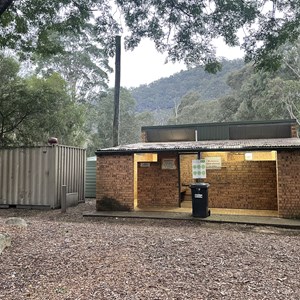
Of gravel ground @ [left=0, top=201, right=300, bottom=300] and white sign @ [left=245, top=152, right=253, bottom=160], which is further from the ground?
white sign @ [left=245, top=152, right=253, bottom=160]

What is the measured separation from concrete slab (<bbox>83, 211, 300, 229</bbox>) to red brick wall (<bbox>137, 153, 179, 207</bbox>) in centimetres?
136

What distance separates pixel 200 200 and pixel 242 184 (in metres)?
2.44

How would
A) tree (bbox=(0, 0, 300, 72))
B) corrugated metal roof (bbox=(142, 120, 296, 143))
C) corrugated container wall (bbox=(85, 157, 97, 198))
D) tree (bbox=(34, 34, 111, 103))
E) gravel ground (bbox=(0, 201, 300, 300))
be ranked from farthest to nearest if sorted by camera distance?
tree (bbox=(34, 34, 111, 103)) < corrugated container wall (bbox=(85, 157, 97, 198)) < corrugated metal roof (bbox=(142, 120, 296, 143)) < tree (bbox=(0, 0, 300, 72)) < gravel ground (bbox=(0, 201, 300, 300))

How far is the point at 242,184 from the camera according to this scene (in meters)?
10.4

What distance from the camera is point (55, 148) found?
10656 millimetres

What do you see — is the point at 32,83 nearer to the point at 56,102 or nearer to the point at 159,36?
the point at 56,102

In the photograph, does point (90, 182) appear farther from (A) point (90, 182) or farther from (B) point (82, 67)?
(B) point (82, 67)

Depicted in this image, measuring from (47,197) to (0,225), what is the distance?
4.65 meters

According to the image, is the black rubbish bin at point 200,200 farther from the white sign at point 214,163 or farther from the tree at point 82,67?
the tree at point 82,67

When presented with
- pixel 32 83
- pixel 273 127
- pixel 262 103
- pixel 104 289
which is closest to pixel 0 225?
pixel 104 289

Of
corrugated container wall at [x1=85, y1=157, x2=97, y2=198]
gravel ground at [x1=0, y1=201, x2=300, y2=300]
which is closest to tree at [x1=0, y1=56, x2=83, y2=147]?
corrugated container wall at [x1=85, y1=157, x2=97, y2=198]

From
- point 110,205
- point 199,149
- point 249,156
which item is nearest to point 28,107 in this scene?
point 110,205

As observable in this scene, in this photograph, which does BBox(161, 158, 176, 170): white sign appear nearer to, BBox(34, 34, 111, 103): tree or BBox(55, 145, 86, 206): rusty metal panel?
BBox(55, 145, 86, 206): rusty metal panel

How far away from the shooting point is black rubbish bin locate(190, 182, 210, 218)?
871 cm
